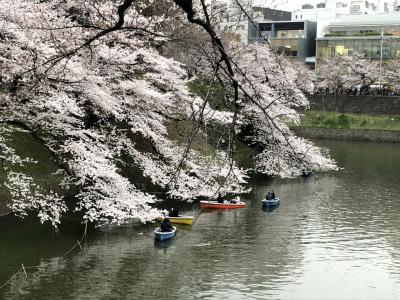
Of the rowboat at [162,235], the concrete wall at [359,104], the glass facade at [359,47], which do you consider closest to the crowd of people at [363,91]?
the concrete wall at [359,104]

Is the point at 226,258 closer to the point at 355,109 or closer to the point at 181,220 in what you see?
the point at 181,220

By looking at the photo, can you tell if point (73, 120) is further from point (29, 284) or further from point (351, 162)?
point (351, 162)

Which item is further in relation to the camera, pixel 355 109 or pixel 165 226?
pixel 355 109

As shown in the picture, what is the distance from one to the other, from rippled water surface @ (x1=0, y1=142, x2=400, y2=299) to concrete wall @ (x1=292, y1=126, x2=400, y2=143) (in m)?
27.7

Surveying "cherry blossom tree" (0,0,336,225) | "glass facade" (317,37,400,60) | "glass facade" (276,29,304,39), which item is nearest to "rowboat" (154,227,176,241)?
"cherry blossom tree" (0,0,336,225)

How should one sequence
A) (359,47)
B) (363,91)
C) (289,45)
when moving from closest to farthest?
(363,91)
(359,47)
(289,45)

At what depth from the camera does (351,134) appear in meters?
48.7

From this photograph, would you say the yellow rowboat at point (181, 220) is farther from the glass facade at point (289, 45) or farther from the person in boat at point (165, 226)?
the glass facade at point (289, 45)

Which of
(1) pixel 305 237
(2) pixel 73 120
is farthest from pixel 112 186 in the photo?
(1) pixel 305 237

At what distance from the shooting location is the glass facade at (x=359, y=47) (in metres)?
66.8

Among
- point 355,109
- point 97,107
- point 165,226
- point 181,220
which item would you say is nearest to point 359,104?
point 355,109

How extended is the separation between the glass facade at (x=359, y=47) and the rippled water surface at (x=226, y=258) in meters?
50.3

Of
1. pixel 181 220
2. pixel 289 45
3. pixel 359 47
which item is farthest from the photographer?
pixel 289 45

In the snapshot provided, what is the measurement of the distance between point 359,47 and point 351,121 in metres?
21.4
